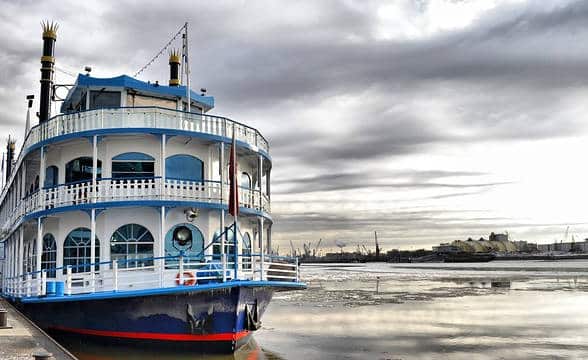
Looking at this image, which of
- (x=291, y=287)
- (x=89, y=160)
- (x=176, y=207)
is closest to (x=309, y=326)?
(x=291, y=287)

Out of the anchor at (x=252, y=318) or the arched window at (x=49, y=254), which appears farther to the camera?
the arched window at (x=49, y=254)

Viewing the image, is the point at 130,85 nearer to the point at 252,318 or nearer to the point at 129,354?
the point at 129,354

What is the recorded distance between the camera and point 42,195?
629 inches

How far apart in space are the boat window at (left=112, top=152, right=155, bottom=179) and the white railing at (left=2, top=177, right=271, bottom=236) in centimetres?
36

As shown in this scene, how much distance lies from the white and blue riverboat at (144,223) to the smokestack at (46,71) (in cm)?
471

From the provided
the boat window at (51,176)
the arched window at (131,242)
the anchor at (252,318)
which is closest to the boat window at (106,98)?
the boat window at (51,176)

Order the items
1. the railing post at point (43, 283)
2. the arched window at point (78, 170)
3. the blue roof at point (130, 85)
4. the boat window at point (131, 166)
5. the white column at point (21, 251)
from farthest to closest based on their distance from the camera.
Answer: the white column at point (21, 251) → the blue roof at point (130, 85) → the arched window at point (78, 170) → the boat window at point (131, 166) → the railing post at point (43, 283)

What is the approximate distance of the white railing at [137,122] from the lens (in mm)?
15820

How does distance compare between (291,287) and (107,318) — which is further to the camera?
(291,287)

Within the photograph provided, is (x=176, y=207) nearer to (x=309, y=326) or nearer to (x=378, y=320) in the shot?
(x=309, y=326)

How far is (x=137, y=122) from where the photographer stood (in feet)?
52.1

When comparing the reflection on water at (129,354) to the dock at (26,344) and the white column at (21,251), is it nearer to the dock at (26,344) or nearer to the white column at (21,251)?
the dock at (26,344)

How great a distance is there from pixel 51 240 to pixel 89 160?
8.67 feet

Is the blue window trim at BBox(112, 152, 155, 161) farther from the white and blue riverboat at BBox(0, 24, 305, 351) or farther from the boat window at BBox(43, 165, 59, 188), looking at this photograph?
the boat window at BBox(43, 165, 59, 188)
